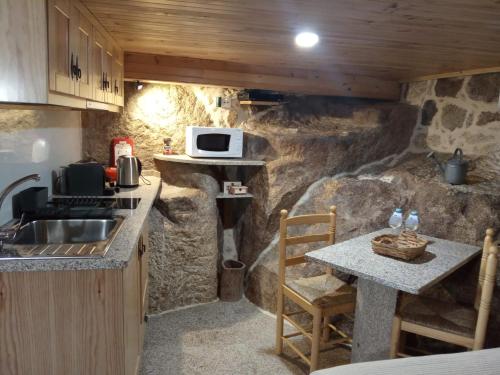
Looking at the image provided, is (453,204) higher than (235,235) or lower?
higher

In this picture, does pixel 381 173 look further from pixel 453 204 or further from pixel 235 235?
pixel 235 235

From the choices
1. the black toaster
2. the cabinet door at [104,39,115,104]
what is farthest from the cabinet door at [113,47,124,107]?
the black toaster

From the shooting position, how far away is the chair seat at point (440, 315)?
1.79 meters

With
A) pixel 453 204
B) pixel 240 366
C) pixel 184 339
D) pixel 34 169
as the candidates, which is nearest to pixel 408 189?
pixel 453 204

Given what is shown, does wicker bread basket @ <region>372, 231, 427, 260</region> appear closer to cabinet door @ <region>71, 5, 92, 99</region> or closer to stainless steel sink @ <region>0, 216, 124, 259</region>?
stainless steel sink @ <region>0, 216, 124, 259</region>

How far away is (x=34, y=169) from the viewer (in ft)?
6.89

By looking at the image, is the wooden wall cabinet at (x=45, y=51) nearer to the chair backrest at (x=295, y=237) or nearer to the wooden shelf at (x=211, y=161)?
the wooden shelf at (x=211, y=161)

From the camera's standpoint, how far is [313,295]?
2.12 m

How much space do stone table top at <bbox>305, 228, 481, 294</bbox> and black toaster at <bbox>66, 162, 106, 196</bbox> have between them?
1423 mm

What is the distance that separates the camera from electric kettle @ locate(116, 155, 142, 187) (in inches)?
108

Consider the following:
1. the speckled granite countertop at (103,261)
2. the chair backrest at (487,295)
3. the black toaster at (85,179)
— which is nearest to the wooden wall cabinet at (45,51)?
the speckled granite countertop at (103,261)

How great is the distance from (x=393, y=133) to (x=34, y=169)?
281 centimetres

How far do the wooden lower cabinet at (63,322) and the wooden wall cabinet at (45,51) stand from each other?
65cm

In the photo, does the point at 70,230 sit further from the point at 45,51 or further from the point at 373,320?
the point at 373,320
